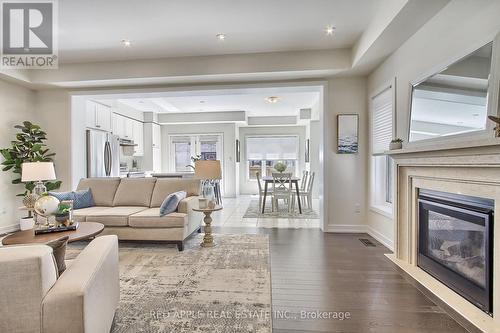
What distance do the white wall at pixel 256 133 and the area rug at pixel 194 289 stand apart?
233 inches

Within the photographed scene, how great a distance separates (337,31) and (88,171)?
5.06m

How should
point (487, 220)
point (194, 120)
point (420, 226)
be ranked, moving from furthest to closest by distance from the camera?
point (194, 120), point (420, 226), point (487, 220)

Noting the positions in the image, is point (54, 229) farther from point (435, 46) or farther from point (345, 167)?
point (435, 46)

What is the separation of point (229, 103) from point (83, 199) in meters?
4.27

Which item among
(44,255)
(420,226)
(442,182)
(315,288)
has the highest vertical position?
(442,182)

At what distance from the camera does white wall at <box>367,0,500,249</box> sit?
188 cm

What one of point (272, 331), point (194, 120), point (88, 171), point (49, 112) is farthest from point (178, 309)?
point (194, 120)

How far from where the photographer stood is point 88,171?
5.00 metres

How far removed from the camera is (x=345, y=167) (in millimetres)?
4199

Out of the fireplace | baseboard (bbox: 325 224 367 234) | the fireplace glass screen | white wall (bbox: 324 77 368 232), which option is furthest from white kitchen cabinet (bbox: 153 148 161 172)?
the fireplace glass screen

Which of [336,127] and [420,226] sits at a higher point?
[336,127]

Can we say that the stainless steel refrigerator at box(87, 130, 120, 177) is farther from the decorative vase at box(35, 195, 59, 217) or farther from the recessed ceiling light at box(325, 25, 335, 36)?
the recessed ceiling light at box(325, 25, 335, 36)

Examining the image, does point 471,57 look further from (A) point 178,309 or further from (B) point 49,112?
(B) point 49,112

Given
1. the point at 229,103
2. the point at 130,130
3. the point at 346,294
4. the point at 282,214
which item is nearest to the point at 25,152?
the point at 130,130
